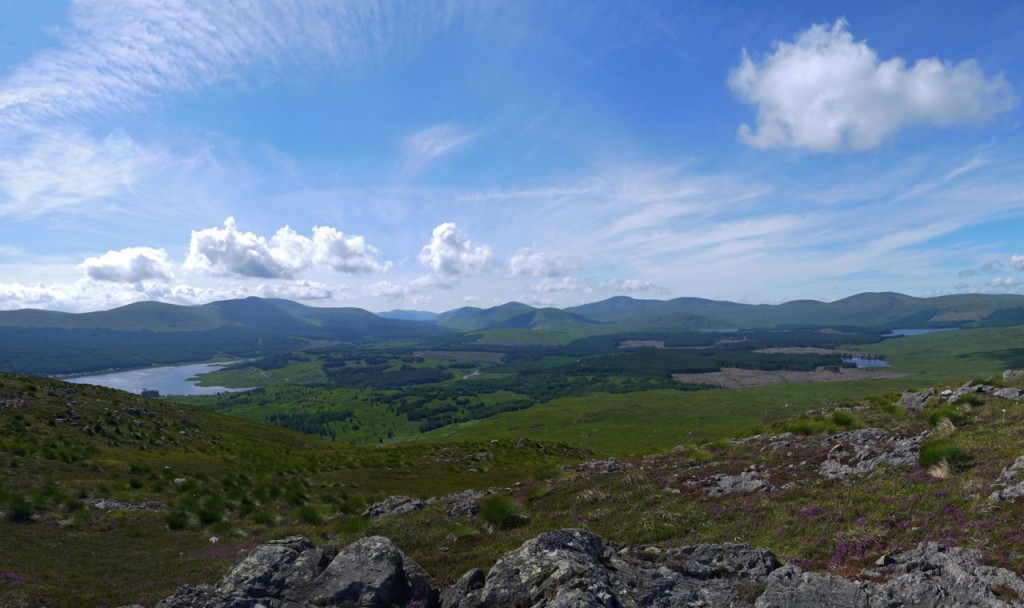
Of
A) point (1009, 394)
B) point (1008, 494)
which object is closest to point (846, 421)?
point (1009, 394)

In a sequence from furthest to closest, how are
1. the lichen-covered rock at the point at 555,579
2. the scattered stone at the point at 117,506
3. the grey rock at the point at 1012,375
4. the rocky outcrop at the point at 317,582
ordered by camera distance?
1. the grey rock at the point at 1012,375
2. the scattered stone at the point at 117,506
3. the rocky outcrop at the point at 317,582
4. the lichen-covered rock at the point at 555,579

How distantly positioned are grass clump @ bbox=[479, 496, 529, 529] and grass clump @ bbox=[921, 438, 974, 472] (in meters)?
16.0

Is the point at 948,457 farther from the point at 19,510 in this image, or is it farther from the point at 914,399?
the point at 19,510

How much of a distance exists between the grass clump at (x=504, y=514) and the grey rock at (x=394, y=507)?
23.1 ft

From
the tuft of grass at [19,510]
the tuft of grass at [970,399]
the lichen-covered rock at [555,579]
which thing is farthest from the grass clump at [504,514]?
the tuft of grass at [970,399]

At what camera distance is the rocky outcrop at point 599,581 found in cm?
1045

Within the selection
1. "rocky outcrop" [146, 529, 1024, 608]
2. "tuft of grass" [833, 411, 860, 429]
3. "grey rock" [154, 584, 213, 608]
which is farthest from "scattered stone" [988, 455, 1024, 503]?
"grey rock" [154, 584, 213, 608]

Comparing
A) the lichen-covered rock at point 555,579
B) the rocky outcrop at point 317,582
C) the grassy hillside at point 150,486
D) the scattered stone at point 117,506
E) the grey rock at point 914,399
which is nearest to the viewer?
the lichen-covered rock at point 555,579

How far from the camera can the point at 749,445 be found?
2903 centimetres

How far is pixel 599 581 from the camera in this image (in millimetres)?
11344

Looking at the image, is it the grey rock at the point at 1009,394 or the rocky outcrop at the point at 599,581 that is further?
the grey rock at the point at 1009,394

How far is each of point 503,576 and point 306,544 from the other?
7.69 m

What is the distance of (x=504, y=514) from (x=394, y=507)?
34.0 feet

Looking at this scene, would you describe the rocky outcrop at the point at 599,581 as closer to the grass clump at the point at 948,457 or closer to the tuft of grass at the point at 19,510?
the grass clump at the point at 948,457
